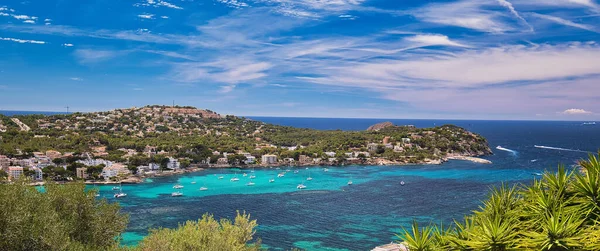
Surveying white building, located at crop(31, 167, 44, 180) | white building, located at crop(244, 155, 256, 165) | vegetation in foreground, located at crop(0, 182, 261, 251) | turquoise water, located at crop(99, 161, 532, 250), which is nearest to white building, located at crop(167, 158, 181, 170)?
turquoise water, located at crop(99, 161, 532, 250)

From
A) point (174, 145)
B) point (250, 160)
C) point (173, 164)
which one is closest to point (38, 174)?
point (173, 164)

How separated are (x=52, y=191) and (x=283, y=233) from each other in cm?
2221

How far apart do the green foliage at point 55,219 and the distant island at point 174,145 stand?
147 ft

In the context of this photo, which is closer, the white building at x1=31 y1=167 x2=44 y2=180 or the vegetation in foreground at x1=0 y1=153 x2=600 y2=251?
the vegetation in foreground at x1=0 y1=153 x2=600 y2=251

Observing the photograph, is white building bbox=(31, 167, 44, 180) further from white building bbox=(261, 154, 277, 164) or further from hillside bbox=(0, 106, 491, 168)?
white building bbox=(261, 154, 277, 164)

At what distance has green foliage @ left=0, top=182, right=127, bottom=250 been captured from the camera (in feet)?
35.1

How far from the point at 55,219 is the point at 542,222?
13.4m

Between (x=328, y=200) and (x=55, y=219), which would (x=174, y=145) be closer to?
(x=328, y=200)

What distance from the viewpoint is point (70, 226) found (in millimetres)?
13531

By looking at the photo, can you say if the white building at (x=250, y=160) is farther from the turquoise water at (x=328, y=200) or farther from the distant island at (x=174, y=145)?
the turquoise water at (x=328, y=200)

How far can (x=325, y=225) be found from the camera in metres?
36.2

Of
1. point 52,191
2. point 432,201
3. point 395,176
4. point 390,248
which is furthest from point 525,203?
point 395,176

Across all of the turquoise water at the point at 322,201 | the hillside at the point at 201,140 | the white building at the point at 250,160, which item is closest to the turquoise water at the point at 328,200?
the turquoise water at the point at 322,201

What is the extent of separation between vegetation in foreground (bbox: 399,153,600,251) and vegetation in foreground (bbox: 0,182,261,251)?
8032mm
